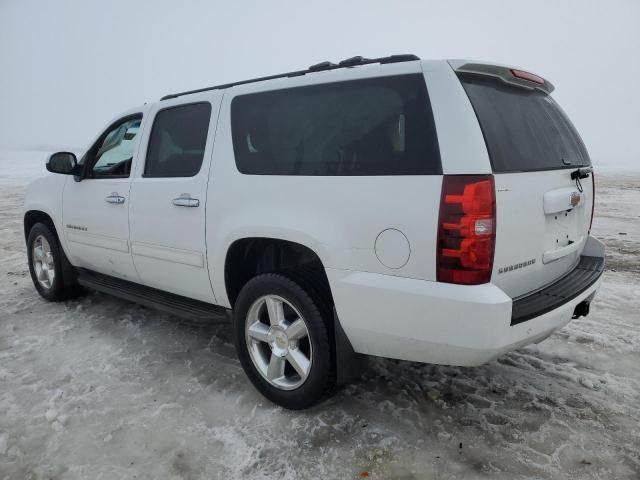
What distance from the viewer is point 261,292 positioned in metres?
2.81

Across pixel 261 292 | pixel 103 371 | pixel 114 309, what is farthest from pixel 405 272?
pixel 114 309

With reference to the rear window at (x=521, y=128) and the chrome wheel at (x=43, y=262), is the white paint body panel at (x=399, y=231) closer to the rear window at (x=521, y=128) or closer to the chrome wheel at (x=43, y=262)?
the rear window at (x=521, y=128)

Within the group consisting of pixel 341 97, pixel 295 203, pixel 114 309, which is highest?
pixel 341 97

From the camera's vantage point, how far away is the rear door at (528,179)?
2.19 m

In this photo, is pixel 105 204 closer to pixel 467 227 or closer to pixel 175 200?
pixel 175 200

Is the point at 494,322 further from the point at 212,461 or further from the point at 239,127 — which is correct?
the point at 239,127

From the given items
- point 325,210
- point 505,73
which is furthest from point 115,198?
point 505,73

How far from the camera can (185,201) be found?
3160mm

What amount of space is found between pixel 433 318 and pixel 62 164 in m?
3.57

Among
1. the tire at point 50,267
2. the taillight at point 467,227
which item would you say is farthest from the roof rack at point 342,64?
the tire at point 50,267

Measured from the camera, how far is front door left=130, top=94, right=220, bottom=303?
315cm

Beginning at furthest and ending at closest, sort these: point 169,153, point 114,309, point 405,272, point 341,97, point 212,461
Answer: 1. point 114,309
2. point 169,153
3. point 341,97
4. point 212,461
5. point 405,272

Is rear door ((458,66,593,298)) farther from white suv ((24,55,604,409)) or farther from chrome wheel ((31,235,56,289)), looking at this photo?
chrome wheel ((31,235,56,289))

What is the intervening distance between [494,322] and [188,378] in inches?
84.9
